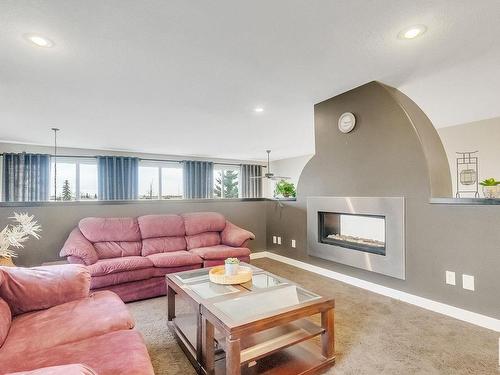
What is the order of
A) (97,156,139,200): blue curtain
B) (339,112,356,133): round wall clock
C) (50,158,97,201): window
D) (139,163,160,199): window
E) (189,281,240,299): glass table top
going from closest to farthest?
(189,281,240,299): glass table top → (339,112,356,133): round wall clock → (50,158,97,201): window → (97,156,139,200): blue curtain → (139,163,160,199): window

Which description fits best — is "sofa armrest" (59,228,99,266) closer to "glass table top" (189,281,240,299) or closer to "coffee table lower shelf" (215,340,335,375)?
"glass table top" (189,281,240,299)

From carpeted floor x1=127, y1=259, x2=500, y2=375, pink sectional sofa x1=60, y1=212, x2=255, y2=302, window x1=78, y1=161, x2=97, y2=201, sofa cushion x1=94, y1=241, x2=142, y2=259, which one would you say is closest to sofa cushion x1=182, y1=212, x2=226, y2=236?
pink sectional sofa x1=60, y1=212, x2=255, y2=302

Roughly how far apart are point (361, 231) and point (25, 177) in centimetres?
683

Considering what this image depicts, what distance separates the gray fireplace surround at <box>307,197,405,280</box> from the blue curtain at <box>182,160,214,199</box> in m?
4.42

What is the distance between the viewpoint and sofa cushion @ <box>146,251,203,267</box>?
10.4 ft

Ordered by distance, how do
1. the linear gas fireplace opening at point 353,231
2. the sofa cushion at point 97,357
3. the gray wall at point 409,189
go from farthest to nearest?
the linear gas fireplace opening at point 353,231 < the gray wall at point 409,189 < the sofa cushion at point 97,357

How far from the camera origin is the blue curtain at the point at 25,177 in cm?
589

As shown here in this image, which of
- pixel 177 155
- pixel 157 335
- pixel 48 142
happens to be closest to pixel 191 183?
pixel 177 155

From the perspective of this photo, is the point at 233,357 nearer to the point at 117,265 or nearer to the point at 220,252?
the point at 117,265

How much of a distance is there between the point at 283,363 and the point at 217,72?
104 inches

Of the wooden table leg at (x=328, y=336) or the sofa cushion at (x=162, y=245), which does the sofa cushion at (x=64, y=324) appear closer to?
the wooden table leg at (x=328, y=336)

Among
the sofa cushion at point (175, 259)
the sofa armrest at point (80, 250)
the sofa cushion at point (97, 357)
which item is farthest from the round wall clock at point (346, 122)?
the sofa armrest at point (80, 250)

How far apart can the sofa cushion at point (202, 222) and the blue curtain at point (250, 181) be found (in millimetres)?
4670

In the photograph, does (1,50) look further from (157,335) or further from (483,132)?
(483,132)
